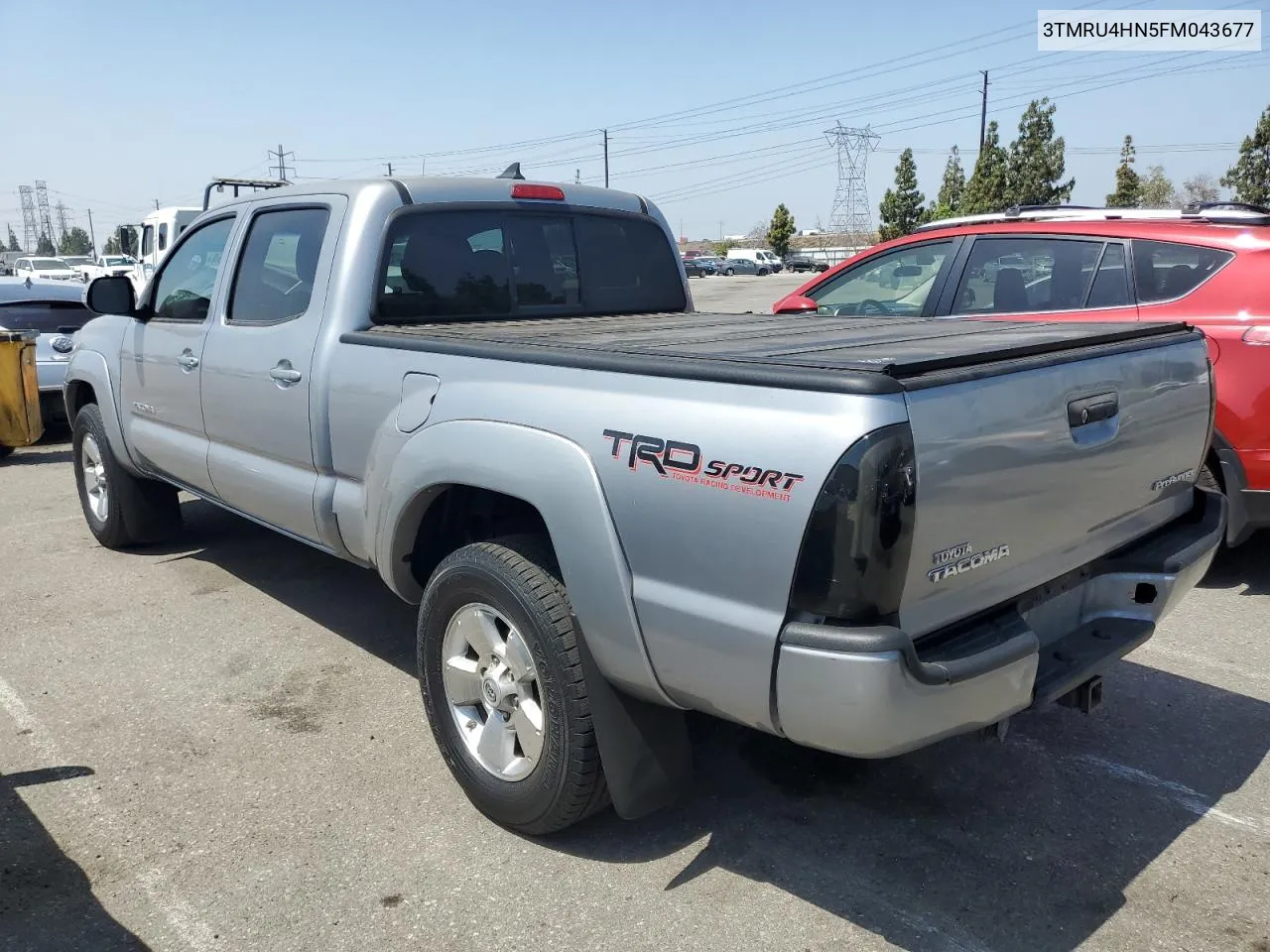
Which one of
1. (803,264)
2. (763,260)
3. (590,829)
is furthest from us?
(803,264)

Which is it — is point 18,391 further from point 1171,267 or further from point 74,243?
point 74,243

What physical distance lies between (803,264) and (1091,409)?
240ft

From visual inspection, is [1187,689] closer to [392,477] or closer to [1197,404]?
[1197,404]

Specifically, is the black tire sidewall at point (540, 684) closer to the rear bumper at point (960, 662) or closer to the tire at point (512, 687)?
the tire at point (512, 687)

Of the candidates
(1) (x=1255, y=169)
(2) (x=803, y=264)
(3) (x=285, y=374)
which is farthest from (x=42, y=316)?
(2) (x=803, y=264)

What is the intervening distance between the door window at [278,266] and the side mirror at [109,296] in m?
1.00

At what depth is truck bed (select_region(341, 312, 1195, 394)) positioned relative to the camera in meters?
Result: 2.32

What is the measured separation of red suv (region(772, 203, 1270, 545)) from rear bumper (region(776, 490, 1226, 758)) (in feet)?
5.55

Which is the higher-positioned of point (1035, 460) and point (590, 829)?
point (1035, 460)

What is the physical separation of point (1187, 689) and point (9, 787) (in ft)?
14.2

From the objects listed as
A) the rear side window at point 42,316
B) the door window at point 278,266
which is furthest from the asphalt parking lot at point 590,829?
the rear side window at point 42,316

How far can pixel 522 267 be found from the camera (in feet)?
14.6

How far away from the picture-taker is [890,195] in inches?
2194

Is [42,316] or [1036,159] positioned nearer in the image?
[42,316]
